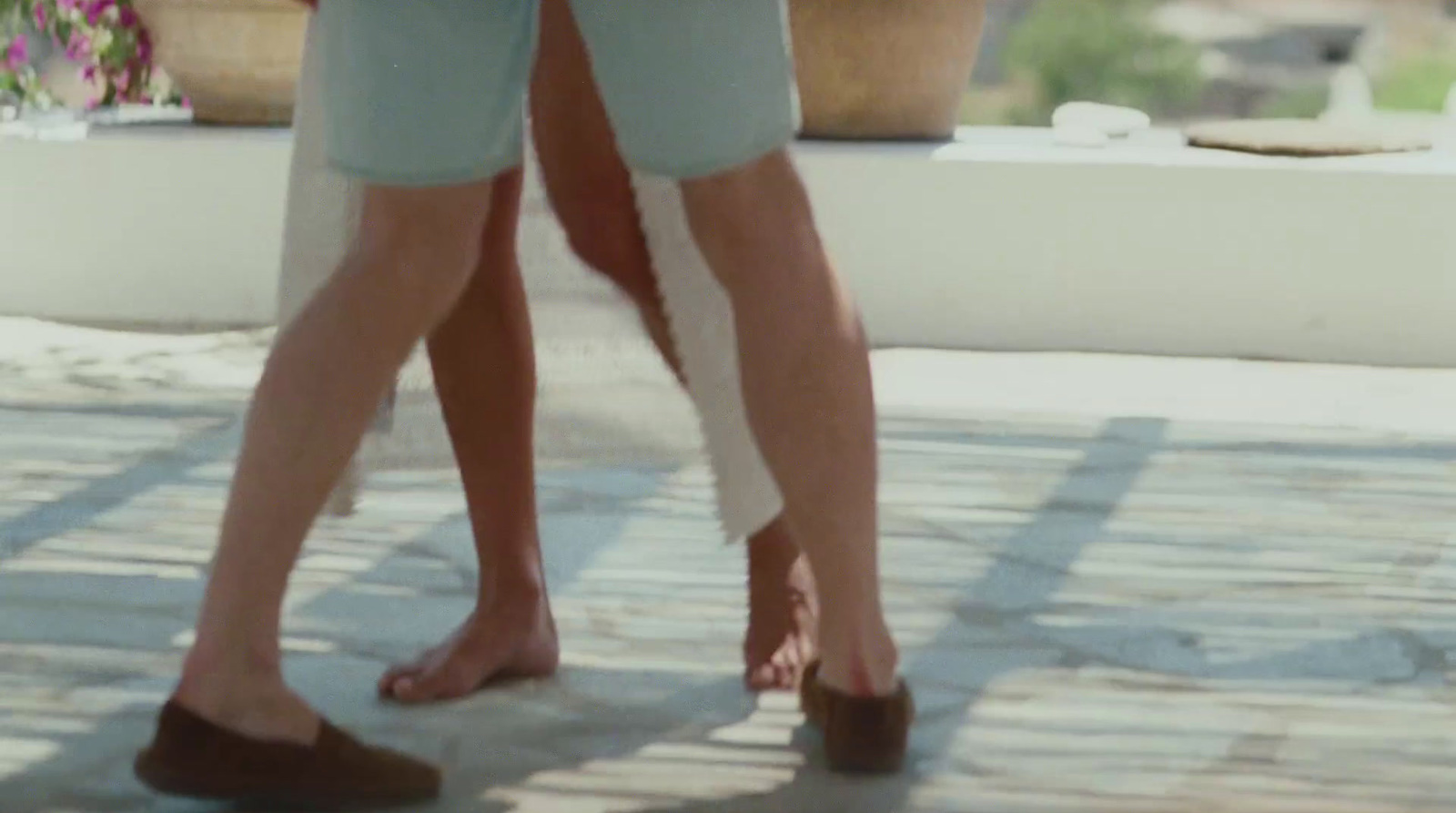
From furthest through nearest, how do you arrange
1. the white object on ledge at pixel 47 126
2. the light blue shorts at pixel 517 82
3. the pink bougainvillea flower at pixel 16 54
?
the pink bougainvillea flower at pixel 16 54
the white object on ledge at pixel 47 126
the light blue shorts at pixel 517 82

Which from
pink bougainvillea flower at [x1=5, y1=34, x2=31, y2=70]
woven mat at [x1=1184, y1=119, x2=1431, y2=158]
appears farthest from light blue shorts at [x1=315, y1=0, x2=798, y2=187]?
pink bougainvillea flower at [x1=5, y1=34, x2=31, y2=70]

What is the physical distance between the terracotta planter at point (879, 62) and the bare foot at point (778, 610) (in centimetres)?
234

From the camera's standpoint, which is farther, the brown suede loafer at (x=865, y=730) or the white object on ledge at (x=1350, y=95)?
the white object on ledge at (x=1350, y=95)

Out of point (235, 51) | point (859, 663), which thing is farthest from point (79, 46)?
point (859, 663)

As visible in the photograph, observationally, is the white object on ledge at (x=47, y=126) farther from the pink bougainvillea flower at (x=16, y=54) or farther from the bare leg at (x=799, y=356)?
the bare leg at (x=799, y=356)

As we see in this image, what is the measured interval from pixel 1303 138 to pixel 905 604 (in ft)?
6.77

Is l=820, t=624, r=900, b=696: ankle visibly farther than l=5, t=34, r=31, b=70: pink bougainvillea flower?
No

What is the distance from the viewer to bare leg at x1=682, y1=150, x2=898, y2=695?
5.42ft

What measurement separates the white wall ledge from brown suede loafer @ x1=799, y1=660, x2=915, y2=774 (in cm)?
236

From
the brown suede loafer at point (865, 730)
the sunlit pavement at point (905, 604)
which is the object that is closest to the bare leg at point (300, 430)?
the sunlit pavement at point (905, 604)

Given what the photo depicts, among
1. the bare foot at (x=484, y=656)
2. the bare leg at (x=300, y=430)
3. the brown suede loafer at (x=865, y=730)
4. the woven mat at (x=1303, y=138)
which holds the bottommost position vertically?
the woven mat at (x=1303, y=138)

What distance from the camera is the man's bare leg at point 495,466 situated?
1979 millimetres

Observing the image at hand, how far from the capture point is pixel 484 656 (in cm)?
201

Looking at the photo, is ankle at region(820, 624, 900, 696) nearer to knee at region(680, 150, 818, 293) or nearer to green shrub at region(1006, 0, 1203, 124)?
knee at region(680, 150, 818, 293)
